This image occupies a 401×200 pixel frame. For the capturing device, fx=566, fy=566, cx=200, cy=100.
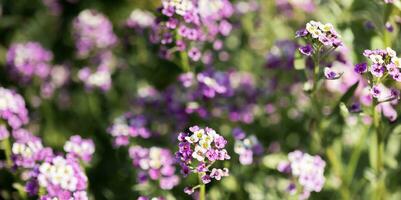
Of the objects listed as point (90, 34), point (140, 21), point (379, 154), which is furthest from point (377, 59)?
point (90, 34)

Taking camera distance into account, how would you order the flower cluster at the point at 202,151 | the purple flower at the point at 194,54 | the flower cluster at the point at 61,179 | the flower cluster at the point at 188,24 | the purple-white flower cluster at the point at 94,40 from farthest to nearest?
the purple-white flower cluster at the point at 94,40 → the purple flower at the point at 194,54 → the flower cluster at the point at 188,24 → the flower cluster at the point at 61,179 → the flower cluster at the point at 202,151

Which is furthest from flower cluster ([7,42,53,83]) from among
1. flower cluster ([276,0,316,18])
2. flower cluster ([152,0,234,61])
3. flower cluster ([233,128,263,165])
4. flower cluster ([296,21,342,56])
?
flower cluster ([296,21,342,56])

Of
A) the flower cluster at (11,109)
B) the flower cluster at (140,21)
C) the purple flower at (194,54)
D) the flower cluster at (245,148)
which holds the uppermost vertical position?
the flower cluster at (140,21)

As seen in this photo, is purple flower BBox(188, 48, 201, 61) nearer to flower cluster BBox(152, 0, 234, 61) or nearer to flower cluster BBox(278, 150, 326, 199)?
flower cluster BBox(152, 0, 234, 61)

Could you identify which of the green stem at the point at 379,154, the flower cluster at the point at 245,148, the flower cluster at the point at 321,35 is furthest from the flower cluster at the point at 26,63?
→ the green stem at the point at 379,154

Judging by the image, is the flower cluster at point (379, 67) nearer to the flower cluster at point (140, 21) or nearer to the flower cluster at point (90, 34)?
the flower cluster at point (140, 21)
